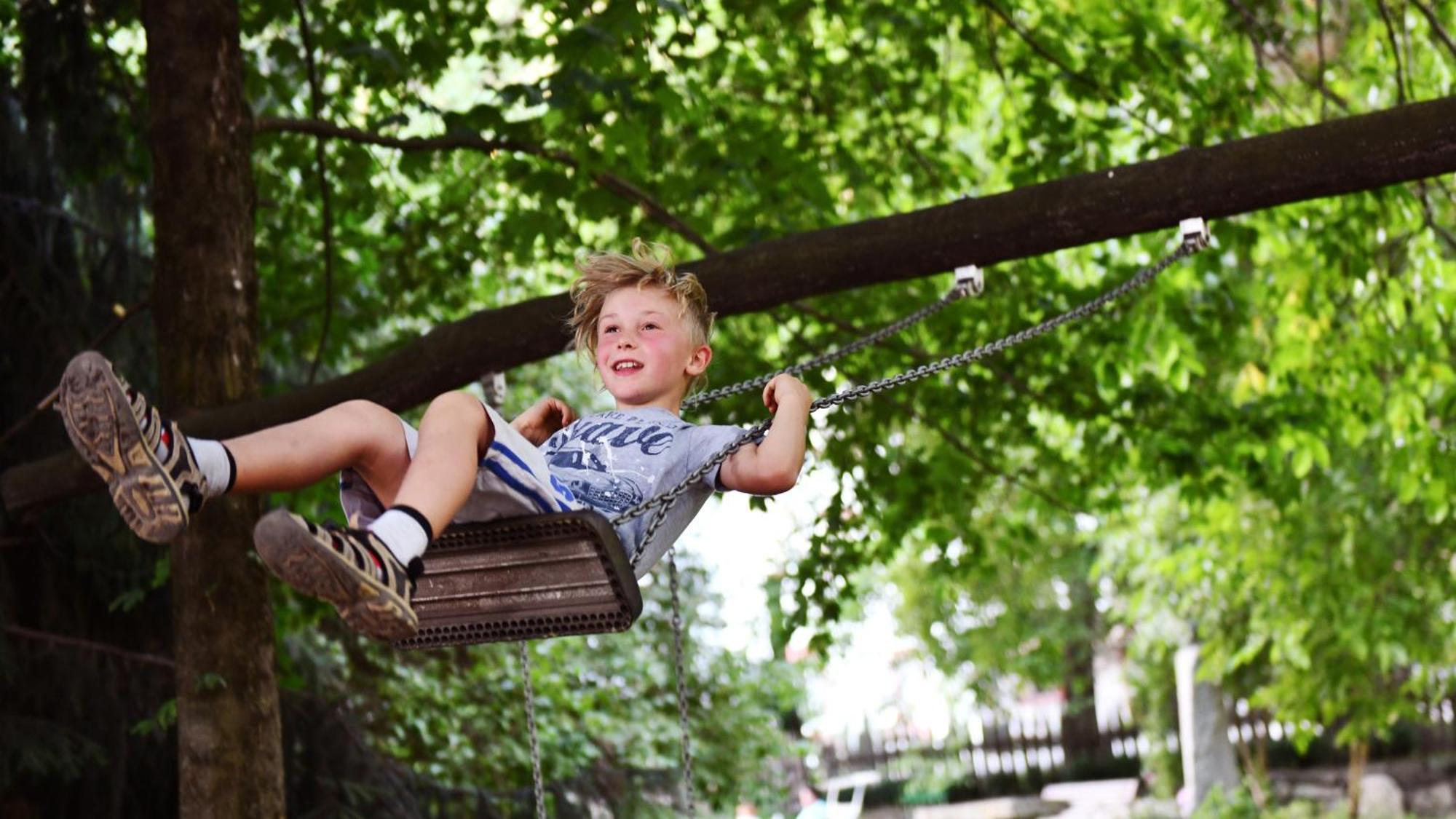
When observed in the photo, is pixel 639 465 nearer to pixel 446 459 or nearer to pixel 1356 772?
pixel 446 459

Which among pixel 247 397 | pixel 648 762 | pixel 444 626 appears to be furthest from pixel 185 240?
pixel 648 762

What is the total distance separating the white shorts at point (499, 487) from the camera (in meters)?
3.04

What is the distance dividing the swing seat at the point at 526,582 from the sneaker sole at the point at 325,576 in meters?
0.37

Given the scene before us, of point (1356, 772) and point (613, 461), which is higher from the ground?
point (613, 461)

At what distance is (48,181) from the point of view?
701 cm

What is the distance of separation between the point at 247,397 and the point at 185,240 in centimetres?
50

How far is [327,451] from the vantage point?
295 centimetres

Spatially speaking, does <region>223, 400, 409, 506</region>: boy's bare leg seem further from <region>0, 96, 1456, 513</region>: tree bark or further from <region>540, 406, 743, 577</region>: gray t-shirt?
<region>0, 96, 1456, 513</region>: tree bark

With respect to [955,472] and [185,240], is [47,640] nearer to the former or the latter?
[185,240]

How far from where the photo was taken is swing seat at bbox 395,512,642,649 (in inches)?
119

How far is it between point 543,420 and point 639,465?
474mm

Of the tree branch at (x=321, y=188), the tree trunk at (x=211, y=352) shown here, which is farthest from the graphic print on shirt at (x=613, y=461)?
the tree branch at (x=321, y=188)

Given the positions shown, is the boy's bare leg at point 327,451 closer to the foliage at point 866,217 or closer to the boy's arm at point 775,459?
the boy's arm at point 775,459

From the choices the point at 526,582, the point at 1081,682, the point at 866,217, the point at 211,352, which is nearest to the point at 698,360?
the point at 526,582
